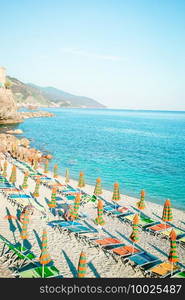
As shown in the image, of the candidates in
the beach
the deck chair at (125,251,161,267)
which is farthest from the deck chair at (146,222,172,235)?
the deck chair at (125,251,161,267)

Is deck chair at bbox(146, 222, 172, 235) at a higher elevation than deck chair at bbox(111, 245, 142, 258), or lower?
lower

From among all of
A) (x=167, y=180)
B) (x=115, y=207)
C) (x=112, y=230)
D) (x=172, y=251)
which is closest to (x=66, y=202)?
(x=115, y=207)

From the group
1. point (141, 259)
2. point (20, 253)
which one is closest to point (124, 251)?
point (141, 259)

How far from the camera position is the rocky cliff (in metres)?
67.1

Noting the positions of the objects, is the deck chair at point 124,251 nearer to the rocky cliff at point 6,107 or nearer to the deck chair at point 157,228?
the deck chair at point 157,228

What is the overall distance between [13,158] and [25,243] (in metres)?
20.8

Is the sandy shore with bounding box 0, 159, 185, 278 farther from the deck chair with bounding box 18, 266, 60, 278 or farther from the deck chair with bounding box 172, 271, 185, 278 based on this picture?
the deck chair with bounding box 172, 271, 185, 278

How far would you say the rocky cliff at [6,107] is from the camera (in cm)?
6706

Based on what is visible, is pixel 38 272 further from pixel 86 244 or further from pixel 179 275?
pixel 179 275

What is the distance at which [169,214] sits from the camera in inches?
559

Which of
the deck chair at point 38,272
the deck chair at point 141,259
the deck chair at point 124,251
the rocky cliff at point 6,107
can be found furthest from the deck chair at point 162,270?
the rocky cliff at point 6,107

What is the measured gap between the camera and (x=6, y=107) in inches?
2721

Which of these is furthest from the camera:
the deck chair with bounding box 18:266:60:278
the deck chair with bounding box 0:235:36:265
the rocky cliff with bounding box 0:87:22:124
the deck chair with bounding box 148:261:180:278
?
the rocky cliff with bounding box 0:87:22:124

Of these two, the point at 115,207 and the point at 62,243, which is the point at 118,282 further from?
the point at 115,207
